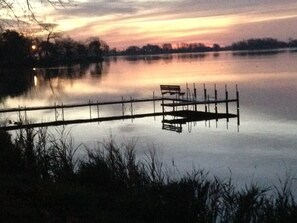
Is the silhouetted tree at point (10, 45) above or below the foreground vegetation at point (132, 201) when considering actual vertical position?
above

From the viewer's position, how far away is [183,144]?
2286 cm

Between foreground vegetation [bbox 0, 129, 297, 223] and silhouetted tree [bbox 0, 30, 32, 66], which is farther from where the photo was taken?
silhouetted tree [bbox 0, 30, 32, 66]

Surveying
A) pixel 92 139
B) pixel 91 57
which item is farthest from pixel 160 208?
pixel 91 57

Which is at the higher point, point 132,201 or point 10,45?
point 10,45

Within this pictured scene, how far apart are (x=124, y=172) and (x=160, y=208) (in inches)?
89.6

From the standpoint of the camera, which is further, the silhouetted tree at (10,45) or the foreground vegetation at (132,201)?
the silhouetted tree at (10,45)

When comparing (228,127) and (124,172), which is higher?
(124,172)

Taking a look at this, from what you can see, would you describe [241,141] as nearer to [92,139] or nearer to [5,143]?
[92,139]

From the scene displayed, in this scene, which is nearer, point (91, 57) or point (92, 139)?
point (92, 139)

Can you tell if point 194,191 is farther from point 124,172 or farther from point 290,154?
point 290,154

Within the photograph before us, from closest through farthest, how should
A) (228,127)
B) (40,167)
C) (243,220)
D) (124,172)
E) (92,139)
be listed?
(243,220) < (124,172) < (40,167) < (92,139) < (228,127)

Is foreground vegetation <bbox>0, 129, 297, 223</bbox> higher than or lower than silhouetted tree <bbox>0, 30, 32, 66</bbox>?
lower

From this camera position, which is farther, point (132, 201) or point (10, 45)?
point (10, 45)

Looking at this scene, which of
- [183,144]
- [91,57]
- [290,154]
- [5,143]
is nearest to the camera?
[5,143]
